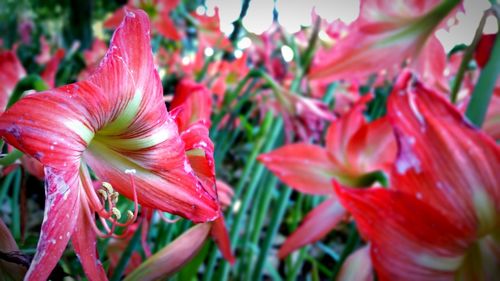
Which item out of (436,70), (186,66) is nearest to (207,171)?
(436,70)

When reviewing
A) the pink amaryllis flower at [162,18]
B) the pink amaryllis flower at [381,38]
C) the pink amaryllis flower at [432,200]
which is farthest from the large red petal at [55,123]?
the pink amaryllis flower at [162,18]

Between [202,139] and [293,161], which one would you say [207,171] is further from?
[293,161]

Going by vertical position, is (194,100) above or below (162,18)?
above

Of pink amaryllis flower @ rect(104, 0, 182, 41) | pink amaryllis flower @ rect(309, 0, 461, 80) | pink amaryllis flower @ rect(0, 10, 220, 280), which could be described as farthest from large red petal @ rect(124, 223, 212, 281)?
pink amaryllis flower @ rect(104, 0, 182, 41)

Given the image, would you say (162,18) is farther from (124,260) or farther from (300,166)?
(124,260)

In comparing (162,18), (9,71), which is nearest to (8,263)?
(9,71)
